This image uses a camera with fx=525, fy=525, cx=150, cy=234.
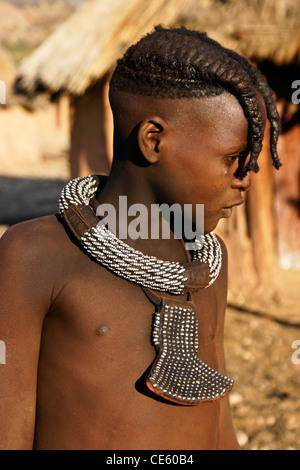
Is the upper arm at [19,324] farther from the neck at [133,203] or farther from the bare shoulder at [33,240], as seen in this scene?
the neck at [133,203]

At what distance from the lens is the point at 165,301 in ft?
5.00

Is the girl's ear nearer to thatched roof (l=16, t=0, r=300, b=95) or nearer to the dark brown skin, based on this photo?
the dark brown skin

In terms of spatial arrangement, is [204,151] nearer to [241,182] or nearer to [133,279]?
[241,182]

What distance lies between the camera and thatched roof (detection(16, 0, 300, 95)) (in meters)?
5.39

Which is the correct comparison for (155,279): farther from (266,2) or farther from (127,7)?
(127,7)

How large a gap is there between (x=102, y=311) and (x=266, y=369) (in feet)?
11.2

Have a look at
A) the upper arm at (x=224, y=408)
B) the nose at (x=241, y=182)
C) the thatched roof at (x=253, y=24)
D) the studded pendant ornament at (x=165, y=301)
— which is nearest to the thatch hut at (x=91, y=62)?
the thatched roof at (x=253, y=24)

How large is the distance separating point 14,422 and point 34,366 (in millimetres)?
153

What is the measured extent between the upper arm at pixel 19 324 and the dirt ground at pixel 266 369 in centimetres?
249

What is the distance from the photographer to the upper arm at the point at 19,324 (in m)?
1.37

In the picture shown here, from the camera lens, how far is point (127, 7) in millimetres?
6086

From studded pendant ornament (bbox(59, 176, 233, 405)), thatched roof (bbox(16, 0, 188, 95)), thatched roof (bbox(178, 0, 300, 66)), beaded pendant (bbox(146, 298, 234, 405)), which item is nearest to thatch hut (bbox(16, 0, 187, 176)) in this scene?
thatched roof (bbox(16, 0, 188, 95))

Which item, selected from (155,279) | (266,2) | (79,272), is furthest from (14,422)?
(266,2)
